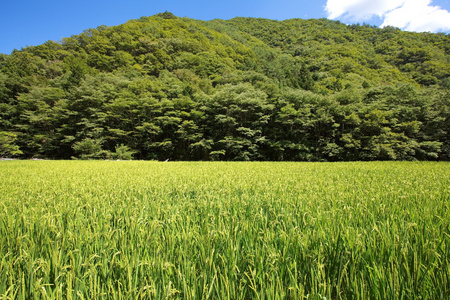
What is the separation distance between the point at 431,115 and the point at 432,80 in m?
31.5

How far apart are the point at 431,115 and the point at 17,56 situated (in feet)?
255

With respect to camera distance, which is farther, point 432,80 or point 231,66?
point 231,66

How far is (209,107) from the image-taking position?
87.9 ft

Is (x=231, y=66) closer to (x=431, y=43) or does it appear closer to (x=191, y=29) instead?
(x=191, y=29)

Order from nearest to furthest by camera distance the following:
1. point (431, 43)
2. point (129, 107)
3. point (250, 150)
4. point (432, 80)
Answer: point (250, 150)
point (129, 107)
point (432, 80)
point (431, 43)

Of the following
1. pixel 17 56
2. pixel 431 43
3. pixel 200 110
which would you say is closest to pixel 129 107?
pixel 200 110

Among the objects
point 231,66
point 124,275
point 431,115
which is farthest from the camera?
point 231,66

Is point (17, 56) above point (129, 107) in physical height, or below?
above

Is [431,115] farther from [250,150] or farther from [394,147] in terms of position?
[250,150]

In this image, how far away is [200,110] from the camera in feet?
92.4

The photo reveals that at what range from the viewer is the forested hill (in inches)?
872

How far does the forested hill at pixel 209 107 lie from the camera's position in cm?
2214

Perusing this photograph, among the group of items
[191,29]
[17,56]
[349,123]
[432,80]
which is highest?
[191,29]

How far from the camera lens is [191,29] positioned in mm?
63875
